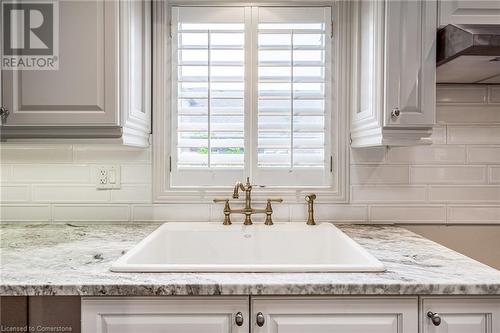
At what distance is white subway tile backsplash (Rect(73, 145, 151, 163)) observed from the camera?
174cm

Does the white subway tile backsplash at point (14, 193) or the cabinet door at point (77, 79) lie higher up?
the cabinet door at point (77, 79)

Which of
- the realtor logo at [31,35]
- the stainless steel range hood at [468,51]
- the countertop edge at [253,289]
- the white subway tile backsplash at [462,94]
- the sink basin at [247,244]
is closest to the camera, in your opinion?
the countertop edge at [253,289]

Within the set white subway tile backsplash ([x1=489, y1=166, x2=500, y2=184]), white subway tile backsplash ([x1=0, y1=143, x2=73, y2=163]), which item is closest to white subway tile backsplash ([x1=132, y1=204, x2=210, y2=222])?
white subway tile backsplash ([x1=0, y1=143, x2=73, y2=163])

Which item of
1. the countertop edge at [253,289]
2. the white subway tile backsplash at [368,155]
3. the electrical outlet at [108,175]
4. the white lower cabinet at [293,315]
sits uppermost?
the white subway tile backsplash at [368,155]

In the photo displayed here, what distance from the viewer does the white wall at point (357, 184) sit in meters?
1.74

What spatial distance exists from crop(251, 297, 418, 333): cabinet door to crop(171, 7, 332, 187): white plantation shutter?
0.80m

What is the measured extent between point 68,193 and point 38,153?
9.0 inches

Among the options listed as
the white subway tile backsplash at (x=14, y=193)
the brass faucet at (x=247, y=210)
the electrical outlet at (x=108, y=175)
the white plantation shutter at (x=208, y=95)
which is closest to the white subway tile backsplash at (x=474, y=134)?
the brass faucet at (x=247, y=210)

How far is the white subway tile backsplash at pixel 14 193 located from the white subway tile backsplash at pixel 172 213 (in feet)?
1.65

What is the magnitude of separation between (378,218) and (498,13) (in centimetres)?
93

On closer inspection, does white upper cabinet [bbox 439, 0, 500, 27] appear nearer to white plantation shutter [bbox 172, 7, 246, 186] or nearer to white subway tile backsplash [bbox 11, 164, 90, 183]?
white plantation shutter [bbox 172, 7, 246, 186]

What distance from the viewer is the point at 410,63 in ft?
4.40

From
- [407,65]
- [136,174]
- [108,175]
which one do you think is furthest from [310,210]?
[108,175]

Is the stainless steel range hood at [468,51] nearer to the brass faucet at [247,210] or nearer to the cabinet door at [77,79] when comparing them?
the brass faucet at [247,210]
